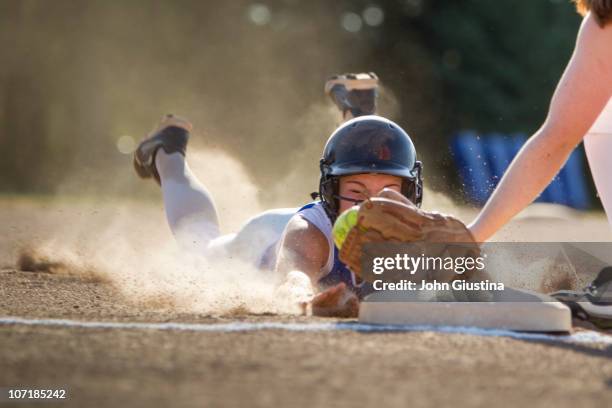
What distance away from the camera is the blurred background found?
70.7 feet

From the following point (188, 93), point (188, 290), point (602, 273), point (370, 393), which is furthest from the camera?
point (188, 93)

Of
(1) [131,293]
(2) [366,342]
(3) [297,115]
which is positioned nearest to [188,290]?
(1) [131,293]

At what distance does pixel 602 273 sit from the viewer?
4445mm

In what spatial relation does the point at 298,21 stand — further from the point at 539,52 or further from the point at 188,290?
the point at 188,290

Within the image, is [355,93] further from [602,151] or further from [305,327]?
[305,327]

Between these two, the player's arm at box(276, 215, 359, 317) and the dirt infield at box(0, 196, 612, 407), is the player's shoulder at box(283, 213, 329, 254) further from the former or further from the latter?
the dirt infield at box(0, 196, 612, 407)

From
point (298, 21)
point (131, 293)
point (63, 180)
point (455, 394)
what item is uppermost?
point (298, 21)

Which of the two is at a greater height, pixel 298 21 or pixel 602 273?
pixel 298 21

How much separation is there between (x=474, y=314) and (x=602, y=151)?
126cm

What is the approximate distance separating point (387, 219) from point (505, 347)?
0.74m

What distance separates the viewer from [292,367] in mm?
2814

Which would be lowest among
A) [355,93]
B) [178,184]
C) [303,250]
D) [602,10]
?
[303,250]

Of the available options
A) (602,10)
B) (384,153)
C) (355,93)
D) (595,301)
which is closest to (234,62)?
(355,93)

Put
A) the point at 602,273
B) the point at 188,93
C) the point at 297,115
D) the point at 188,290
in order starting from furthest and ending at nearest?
the point at 188,93 → the point at 297,115 → the point at 188,290 → the point at 602,273
